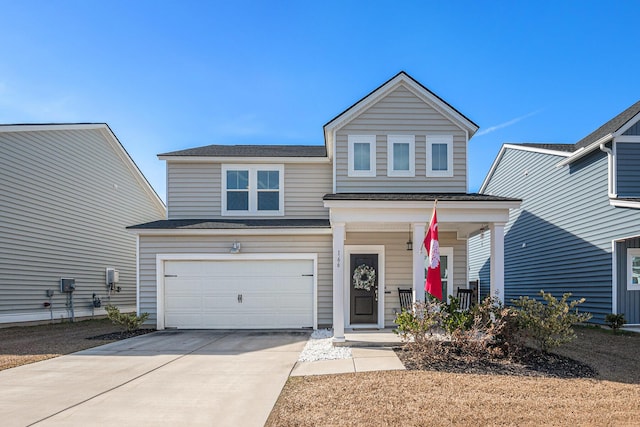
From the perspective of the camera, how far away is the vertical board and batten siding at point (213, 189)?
13258 mm

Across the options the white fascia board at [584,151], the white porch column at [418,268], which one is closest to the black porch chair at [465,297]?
the white porch column at [418,268]

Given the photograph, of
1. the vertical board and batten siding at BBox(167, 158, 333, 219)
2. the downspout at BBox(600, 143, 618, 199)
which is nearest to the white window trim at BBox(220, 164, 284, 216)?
the vertical board and batten siding at BBox(167, 158, 333, 219)

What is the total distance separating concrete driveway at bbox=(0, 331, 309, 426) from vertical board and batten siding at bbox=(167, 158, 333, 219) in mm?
4638

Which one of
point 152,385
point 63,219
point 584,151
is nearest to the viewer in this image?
point 152,385

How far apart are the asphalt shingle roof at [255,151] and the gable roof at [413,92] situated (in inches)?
69.7

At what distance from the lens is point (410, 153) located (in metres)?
12.0

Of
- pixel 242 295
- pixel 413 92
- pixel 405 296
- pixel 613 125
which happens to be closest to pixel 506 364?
pixel 405 296

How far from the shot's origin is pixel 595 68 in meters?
17.0

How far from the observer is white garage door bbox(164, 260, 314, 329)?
39.6ft

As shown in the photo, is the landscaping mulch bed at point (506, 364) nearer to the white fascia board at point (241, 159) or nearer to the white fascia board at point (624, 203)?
the white fascia board at point (624, 203)

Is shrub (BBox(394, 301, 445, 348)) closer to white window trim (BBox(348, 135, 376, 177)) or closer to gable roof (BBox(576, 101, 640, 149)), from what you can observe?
white window trim (BBox(348, 135, 376, 177))

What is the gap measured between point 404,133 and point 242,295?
630cm

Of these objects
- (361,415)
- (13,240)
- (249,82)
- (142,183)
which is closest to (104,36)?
(249,82)

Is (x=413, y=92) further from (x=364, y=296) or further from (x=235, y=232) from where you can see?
(x=235, y=232)
